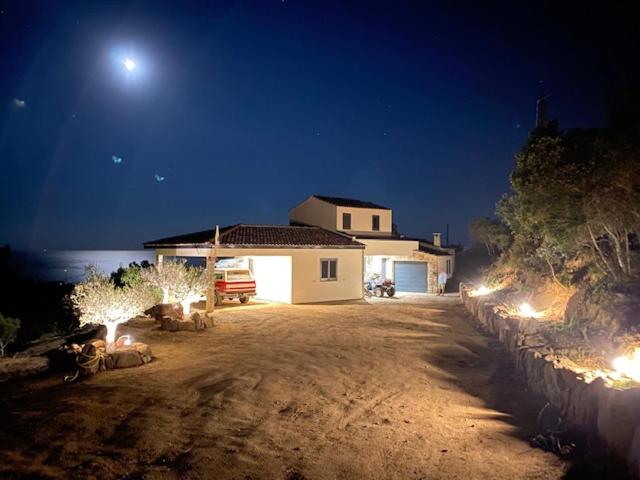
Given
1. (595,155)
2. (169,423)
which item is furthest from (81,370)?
(595,155)

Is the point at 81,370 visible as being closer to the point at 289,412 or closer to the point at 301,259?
the point at 289,412

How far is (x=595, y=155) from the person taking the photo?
414 inches

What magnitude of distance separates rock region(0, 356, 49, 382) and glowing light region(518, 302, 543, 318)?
12.7 m

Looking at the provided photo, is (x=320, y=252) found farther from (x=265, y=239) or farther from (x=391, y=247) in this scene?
(x=391, y=247)

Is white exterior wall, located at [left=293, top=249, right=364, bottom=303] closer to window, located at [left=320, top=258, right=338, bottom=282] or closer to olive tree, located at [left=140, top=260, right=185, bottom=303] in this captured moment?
window, located at [left=320, top=258, right=338, bottom=282]

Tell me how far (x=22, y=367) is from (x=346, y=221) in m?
20.6

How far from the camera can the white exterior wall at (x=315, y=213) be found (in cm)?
2759

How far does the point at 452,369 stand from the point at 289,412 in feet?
15.6

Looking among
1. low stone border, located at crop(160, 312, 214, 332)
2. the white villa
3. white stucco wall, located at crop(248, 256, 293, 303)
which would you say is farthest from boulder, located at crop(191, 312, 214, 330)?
white stucco wall, located at crop(248, 256, 293, 303)

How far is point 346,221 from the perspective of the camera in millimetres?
27844

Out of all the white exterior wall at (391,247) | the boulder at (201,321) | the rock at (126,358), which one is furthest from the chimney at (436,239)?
the rock at (126,358)

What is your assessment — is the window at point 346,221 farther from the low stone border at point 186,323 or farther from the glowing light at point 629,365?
the glowing light at point 629,365

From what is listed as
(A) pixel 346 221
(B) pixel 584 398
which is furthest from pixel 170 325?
(A) pixel 346 221

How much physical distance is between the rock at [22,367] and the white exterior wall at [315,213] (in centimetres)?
1943
